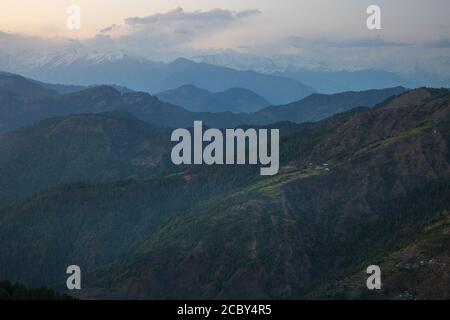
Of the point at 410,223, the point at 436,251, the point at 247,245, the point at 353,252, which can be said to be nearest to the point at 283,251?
the point at 247,245
